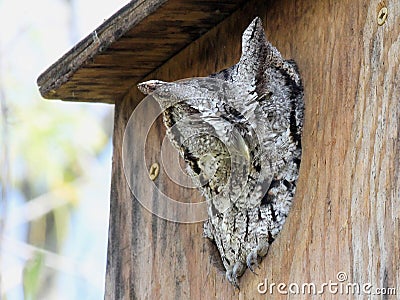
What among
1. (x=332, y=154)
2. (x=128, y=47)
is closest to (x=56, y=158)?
(x=128, y=47)

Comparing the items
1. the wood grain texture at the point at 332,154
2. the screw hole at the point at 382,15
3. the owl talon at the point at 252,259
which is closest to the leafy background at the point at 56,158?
the wood grain texture at the point at 332,154

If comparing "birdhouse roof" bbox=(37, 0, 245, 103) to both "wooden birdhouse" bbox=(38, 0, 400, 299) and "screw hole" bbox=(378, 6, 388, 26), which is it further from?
"screw hole" bbox=(378, 6, 388, 26)

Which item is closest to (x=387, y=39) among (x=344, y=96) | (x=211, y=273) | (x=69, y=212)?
(x=344, y=96)

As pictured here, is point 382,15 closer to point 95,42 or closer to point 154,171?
point 95,42

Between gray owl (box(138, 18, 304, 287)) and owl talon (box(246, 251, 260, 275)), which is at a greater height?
gray owl (box(138, 18, 304, 287))

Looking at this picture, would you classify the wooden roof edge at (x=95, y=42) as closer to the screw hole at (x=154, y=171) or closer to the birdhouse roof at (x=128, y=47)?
the birdhouse roof at (x=128, y=47)

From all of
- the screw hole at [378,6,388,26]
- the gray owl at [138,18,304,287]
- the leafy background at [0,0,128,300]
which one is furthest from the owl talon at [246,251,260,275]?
the leafy background at [0,0,128,300]
